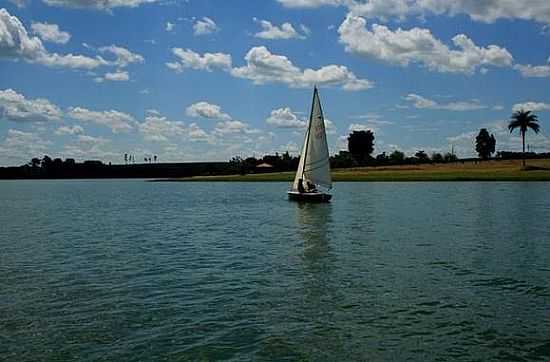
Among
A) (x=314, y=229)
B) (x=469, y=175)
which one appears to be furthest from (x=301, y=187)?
(x=469, y=175)

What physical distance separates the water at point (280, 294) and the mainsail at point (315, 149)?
1233 inches

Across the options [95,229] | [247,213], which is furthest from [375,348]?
[247,213]

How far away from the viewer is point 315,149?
251 feet

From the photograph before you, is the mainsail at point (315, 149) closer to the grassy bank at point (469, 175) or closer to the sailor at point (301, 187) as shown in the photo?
the sailor at point (301, 187)

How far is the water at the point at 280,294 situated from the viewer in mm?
16203

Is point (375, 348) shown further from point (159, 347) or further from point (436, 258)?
point (436, 258)

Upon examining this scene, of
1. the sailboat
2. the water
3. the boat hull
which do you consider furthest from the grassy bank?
the water

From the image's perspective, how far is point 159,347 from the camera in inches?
640

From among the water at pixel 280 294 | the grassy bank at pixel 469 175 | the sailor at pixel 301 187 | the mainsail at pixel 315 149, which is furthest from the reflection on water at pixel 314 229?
the grassy bank at pixel 469 175

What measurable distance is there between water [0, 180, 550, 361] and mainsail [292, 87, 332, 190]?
103ft

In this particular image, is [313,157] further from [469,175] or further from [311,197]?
[469,175]

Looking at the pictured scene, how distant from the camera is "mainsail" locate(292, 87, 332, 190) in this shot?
7656 centimetres

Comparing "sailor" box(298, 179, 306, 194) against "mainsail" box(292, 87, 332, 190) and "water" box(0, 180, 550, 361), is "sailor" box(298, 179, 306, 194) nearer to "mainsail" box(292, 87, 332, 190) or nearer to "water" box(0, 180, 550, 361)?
"mainsail" box(292, 87, 332, 190)

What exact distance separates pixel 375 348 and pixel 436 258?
53.6 feet
